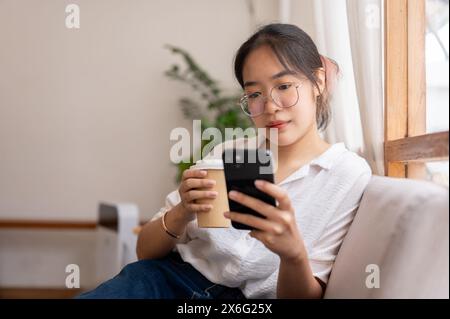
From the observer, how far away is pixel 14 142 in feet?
8.12

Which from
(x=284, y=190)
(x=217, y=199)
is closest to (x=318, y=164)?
(x=284, y=190)

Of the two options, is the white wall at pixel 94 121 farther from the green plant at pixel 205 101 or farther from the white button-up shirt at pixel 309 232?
the white button-up shirt at pixel 309 232

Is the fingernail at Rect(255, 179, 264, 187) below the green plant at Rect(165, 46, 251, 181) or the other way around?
below

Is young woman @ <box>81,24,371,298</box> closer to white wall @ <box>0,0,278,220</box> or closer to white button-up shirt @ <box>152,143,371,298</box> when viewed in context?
white button-up shirt @ <box>152,143,371,298</box>

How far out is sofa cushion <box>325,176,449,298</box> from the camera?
67 centimetres

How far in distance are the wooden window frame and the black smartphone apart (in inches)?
15.3

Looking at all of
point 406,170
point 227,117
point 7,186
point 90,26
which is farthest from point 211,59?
point 406,170

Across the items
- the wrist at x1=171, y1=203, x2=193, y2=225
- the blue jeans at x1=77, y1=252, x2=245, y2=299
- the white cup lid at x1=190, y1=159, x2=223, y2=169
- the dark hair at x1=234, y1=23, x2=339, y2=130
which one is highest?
the dark hair at x1=234, y1=23, x2=339, y2=130

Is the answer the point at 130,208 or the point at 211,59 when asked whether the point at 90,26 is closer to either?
the point at 211,59

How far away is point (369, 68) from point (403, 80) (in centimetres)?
8

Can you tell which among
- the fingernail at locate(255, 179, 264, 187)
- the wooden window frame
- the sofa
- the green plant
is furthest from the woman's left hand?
the green plant

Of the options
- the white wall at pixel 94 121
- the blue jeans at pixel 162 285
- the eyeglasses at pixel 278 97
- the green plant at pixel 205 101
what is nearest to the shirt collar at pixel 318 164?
the eyeglasses at pixel 278 97

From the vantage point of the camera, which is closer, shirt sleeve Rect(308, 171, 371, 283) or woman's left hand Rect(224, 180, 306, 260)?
woman's left hand Rect(224, 180, 306, 260)

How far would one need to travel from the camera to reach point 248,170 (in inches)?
28.3
